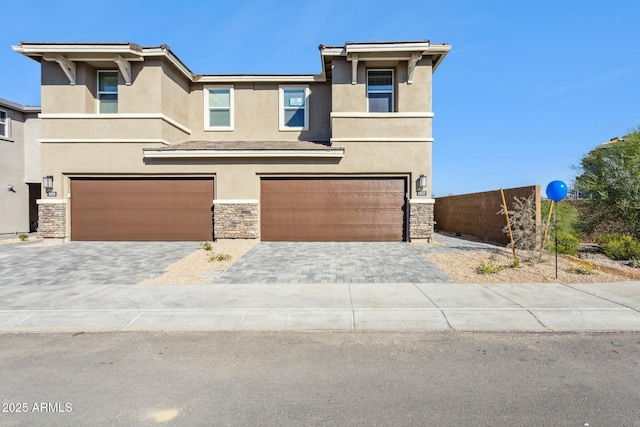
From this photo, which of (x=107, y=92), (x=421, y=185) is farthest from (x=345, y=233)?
(x=107, y=92)

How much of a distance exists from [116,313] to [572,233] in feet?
44.1

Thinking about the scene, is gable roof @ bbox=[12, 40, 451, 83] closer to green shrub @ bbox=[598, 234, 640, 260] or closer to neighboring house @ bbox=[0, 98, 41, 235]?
neighboring house @ bbox=[0, 98, 41, 235]

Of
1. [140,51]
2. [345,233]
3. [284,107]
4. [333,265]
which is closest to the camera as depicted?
[333,265]

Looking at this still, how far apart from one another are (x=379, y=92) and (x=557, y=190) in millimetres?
7692

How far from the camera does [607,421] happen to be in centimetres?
293

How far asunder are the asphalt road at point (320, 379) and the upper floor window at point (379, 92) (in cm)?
1060

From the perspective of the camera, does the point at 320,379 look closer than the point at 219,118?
Yes

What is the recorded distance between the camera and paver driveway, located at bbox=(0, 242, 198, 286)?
321 inches

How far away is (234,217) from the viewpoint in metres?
13.3

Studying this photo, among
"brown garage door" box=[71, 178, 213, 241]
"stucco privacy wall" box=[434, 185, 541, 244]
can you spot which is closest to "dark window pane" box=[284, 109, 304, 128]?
"brown garage door" box=[71, 178, 213, 241]

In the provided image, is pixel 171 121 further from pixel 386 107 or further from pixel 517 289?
pixel 517 289

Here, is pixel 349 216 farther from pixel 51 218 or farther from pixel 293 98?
pixel 51 218

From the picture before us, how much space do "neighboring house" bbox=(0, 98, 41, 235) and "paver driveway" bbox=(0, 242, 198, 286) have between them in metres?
7.52

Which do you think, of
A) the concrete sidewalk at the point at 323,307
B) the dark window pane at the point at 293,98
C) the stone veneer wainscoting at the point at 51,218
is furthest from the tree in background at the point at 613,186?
the stone veneer wainscoting at the point at 51,218
